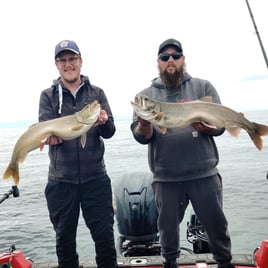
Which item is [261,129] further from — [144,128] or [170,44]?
[170,44]

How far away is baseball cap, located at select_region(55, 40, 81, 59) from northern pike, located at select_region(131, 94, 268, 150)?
1194 millimetres

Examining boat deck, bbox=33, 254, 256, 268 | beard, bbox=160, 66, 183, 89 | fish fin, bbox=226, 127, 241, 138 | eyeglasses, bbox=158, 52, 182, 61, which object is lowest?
boat deck, bbox=33, 254, 256, 268

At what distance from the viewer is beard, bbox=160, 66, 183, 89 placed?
455 cm

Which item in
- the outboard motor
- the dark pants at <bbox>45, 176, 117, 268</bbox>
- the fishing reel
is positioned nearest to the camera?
the dark pants at <bbox>45, 176, 117, 268</bbox>

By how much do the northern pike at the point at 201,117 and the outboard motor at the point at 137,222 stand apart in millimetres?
2125

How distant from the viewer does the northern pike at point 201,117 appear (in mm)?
4125

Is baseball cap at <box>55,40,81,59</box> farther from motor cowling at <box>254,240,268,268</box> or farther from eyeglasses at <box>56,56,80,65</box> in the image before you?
motor cowling at <box>254,240,268,268</box>

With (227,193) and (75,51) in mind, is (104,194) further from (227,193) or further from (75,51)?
(227,193)

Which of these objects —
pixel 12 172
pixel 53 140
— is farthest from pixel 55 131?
pixel 12 172

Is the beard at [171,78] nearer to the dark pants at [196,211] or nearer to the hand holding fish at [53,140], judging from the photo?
the dark pants at [196,211]

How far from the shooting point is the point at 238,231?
11.8 m

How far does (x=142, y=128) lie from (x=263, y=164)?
75.9ft

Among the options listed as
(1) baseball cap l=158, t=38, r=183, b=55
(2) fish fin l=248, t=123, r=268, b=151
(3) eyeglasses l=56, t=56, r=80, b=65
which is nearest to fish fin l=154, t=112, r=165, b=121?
(1) baseball cap l=158, t=38, r=183, b=55

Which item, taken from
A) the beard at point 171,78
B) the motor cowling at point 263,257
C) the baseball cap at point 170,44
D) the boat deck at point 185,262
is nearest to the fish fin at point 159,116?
the beard at point 171,78
